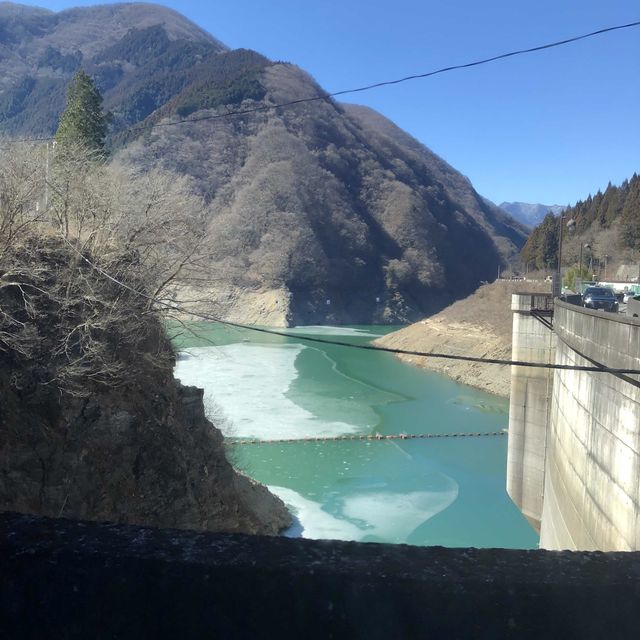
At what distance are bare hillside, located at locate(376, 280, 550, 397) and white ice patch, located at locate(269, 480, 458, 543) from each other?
20908 millimetres

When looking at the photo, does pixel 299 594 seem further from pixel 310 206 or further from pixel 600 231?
pixel 310 206

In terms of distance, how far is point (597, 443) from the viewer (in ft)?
32.8

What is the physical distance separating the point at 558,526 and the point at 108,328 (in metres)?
9.90

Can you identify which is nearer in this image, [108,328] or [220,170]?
[108,328]

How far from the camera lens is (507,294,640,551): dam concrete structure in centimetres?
856

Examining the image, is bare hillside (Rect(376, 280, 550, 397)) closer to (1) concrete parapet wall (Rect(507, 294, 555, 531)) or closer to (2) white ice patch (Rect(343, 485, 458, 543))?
(1) concrete parapet wall (Rect(507, 294, 555, 531))

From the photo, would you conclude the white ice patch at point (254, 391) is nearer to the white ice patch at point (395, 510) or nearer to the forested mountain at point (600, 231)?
the white ice patch at point (395, 510)

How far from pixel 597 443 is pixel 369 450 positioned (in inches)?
607

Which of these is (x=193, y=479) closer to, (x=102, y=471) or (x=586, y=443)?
(x=102, y=471)

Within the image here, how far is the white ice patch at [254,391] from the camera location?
27.2m

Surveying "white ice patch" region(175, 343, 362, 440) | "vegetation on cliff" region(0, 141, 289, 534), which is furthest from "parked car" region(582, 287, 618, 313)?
"vegetation on cliff" region(0, 141, 289, 534)

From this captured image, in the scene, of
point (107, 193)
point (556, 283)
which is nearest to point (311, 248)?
point (556, 283)

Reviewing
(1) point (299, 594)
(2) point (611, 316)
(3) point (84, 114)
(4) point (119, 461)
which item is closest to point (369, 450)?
(2) point (611, 316)

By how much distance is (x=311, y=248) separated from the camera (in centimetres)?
10356
